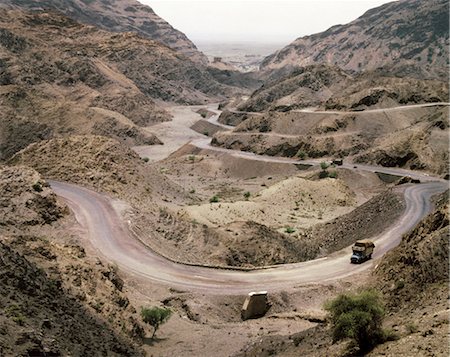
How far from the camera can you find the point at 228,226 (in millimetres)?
46094

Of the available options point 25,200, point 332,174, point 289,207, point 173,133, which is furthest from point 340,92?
point 25,200

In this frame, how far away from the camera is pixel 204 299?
32.6 meters

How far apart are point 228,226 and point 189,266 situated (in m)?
8.94

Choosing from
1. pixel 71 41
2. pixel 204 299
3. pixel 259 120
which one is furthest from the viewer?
pixel 71 41

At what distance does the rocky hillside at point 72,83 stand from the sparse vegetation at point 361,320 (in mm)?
74167

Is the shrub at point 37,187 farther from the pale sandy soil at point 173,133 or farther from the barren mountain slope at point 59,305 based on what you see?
the pale sandy soil at point 173,133

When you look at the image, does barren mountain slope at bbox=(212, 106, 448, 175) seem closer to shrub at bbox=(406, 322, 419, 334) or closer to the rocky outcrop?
the rocky outcrop

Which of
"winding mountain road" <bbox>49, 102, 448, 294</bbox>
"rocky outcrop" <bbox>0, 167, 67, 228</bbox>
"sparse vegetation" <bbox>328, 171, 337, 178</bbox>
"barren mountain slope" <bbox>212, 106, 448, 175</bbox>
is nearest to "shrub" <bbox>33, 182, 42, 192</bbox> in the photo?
"rocky outcrop" <bbox>0, 167, 67, 228</bbox>

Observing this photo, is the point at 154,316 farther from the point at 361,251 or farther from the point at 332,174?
the point at 332,174

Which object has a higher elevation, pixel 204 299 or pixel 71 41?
pixel 71 41

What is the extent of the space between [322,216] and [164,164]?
46489 mm

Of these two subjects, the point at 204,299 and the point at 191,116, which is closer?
the point at 204,299

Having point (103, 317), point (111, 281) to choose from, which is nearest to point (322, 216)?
point (111, 281)

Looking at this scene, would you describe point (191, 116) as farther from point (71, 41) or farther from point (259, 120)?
point (259, 120)
